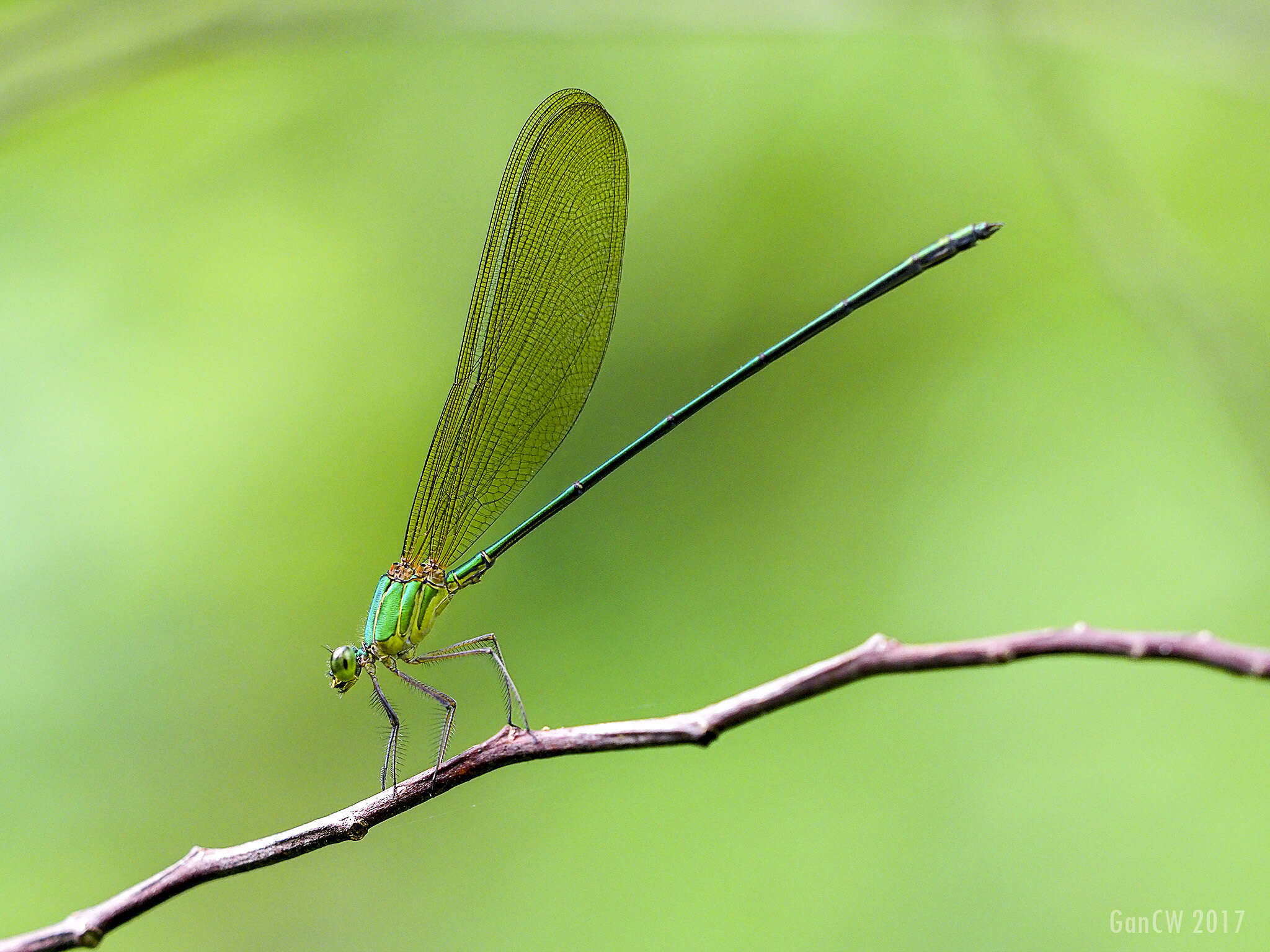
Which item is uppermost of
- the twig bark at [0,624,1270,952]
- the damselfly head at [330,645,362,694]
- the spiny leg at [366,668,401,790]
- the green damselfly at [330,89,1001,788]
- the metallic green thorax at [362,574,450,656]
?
the green damselfly at [330,89,1001,788]

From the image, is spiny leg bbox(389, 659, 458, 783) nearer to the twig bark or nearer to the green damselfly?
the green damselfly

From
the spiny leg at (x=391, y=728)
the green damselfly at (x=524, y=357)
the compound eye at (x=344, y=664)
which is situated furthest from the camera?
the green damselfly at (x=524, y=357)

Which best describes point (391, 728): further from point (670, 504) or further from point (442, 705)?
point (670, 504)

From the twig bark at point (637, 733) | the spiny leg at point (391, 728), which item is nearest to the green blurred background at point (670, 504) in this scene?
the spiny leg at point (391, 728)

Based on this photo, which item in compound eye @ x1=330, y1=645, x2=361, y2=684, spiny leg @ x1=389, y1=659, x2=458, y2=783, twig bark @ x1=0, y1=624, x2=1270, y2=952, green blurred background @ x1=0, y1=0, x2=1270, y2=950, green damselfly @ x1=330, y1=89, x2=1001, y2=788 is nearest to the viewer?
twig bark @ x1=0, y1=624, x2=1270, y2=952

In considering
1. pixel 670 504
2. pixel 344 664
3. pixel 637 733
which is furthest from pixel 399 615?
pixel 670 504

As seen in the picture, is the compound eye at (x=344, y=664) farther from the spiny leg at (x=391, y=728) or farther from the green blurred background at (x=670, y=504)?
the green blurred background at (x=670, y=504)

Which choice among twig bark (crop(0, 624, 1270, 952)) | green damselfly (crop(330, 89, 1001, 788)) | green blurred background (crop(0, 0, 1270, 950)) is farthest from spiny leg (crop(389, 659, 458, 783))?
green blurred background (crop(0, 0, 1270, 950))
